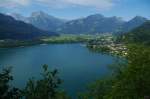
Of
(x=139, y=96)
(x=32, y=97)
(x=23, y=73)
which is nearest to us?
(x=139, y=96)

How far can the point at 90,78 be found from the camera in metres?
76.5

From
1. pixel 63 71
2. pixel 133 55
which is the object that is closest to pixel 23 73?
pixel 63 71

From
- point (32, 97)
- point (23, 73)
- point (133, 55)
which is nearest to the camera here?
point (133, 55)

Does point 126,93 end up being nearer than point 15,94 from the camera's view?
Yes

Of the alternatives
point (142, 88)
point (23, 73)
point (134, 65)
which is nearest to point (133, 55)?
point (134, 65)

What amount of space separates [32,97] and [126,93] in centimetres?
1264

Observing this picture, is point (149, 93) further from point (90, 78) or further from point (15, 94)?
point (90, 78)

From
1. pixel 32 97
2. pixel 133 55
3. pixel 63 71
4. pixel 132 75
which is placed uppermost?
pixel 133 55

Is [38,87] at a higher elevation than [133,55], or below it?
below

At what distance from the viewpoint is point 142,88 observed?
23.9 m

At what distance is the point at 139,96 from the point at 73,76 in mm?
57049

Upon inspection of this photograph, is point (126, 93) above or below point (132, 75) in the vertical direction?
below

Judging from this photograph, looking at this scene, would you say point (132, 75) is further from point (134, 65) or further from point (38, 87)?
point (38, 87)

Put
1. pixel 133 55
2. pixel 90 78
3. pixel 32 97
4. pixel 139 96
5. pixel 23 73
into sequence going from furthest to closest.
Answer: pixel 23 73 < pixel 90 78 < pixel 32 97 < pixel 133 55 < pixel 139 96
